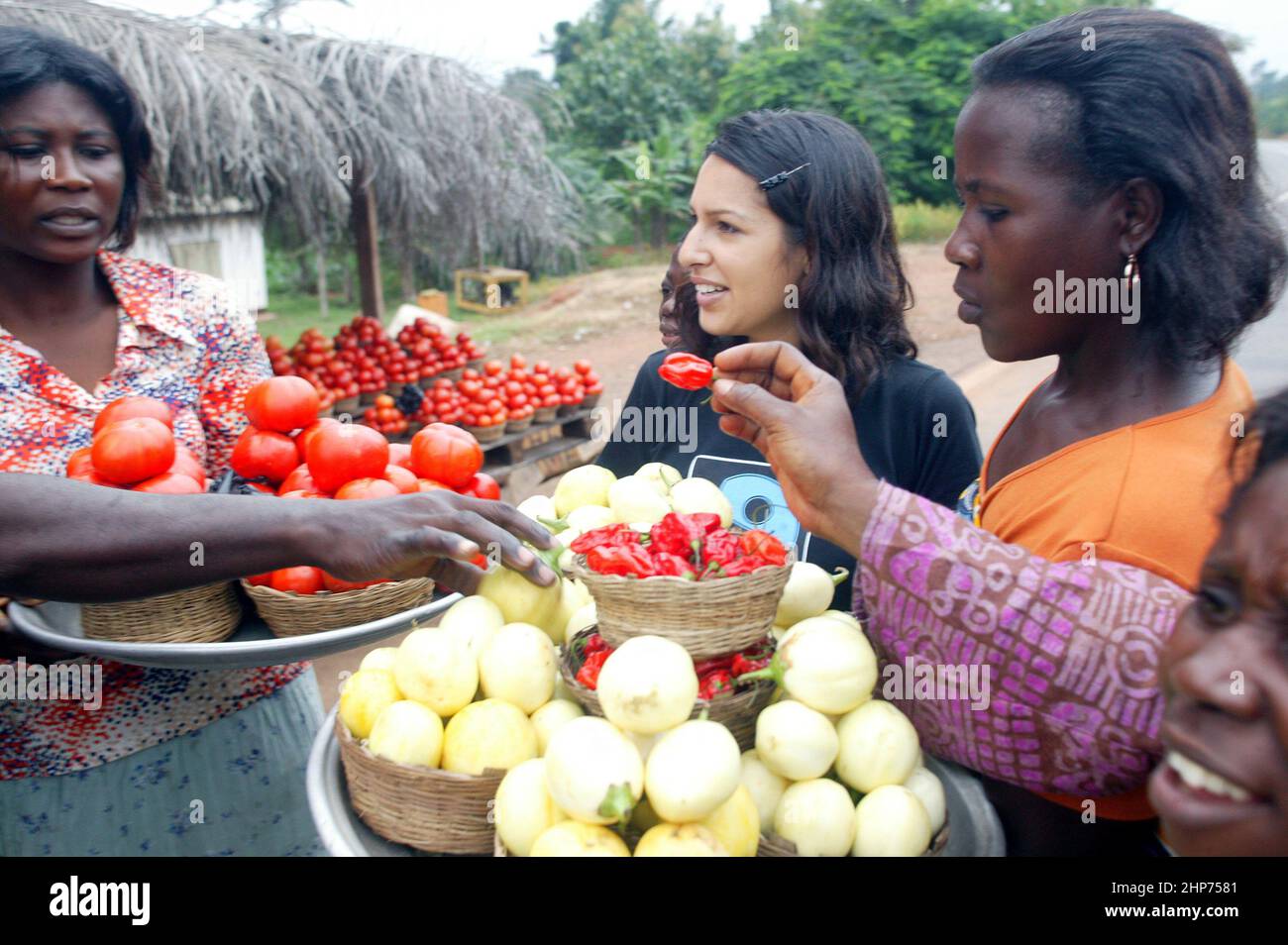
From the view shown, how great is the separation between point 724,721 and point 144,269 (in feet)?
6.81

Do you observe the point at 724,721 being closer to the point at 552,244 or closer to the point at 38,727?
the point at 38,727

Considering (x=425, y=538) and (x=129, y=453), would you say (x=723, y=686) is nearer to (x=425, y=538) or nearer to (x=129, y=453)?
(x=425, y=538)

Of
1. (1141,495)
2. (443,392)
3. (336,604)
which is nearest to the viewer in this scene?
(1141,495)

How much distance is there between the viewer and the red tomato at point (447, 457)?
2270 mm

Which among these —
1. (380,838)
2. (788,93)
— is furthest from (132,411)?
(788,93)

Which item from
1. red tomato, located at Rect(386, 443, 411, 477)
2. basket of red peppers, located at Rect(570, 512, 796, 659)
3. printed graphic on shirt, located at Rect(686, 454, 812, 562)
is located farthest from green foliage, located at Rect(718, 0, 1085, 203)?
basket of red peppers, located at Rect(570, 512, 796, 659)

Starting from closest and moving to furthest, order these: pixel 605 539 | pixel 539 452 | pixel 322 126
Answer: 1. pixel 605 539
2. pixel 322 126
3. pixel 539 452

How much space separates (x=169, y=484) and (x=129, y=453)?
10cm

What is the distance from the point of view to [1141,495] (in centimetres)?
136

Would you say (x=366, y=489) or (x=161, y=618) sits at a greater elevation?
(x=366, y=489)

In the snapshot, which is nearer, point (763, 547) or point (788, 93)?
point (763, 547)

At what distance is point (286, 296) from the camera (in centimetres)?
2122

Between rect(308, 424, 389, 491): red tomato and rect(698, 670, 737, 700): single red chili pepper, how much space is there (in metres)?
1.03

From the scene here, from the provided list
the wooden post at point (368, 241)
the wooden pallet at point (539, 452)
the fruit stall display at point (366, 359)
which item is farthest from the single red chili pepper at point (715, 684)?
the wooden post at point (368, 241)
